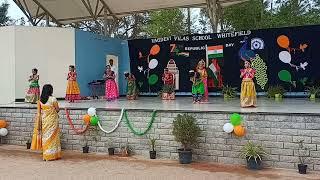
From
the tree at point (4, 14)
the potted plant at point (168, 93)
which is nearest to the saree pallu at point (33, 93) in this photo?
the potted plant at point (168, 93)

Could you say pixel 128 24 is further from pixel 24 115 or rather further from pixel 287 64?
pixel 24 115

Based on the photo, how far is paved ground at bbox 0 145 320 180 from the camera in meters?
5.55

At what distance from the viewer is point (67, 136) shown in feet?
26.0

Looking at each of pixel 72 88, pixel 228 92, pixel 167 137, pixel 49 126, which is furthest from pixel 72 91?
pixel 167 137

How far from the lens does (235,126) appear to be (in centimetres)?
617

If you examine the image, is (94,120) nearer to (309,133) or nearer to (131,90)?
(309,133)

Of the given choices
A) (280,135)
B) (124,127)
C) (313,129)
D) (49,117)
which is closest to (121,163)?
(124,127)

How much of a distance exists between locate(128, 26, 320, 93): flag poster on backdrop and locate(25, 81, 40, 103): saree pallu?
447 cm

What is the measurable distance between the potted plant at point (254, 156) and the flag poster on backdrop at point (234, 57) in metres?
6.29

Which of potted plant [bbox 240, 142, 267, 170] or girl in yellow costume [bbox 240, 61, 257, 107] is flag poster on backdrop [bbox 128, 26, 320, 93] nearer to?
girl in yellow costume [bbox 240, 61, 257, 107]

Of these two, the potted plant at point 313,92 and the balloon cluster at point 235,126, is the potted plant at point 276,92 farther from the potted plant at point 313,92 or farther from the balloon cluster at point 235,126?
the balloon cluster at point 235,126

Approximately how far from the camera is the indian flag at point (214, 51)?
42.0 feet

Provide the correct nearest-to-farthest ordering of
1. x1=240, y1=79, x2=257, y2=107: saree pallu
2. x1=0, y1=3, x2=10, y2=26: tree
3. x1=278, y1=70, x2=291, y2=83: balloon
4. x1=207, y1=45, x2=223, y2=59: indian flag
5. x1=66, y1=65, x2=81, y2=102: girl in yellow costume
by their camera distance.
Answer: x1=240, y1=79, x2=257, y2=107: saree pallu < x1=66, y1=65, x2=81, y2=102: girl in yellow costume < x1=278, y1=70, x2=291, y2=83: balloon < x1=207, y1=45, x2=223, y2=59: indian flag < x1=0, y1=3, x2=10, y2=26: tree

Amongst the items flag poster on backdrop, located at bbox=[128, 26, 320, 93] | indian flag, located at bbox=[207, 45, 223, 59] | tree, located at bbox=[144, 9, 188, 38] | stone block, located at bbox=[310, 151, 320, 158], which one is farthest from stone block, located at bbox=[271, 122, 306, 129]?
tree, located at bbox=[144, 9, 188, 38]
